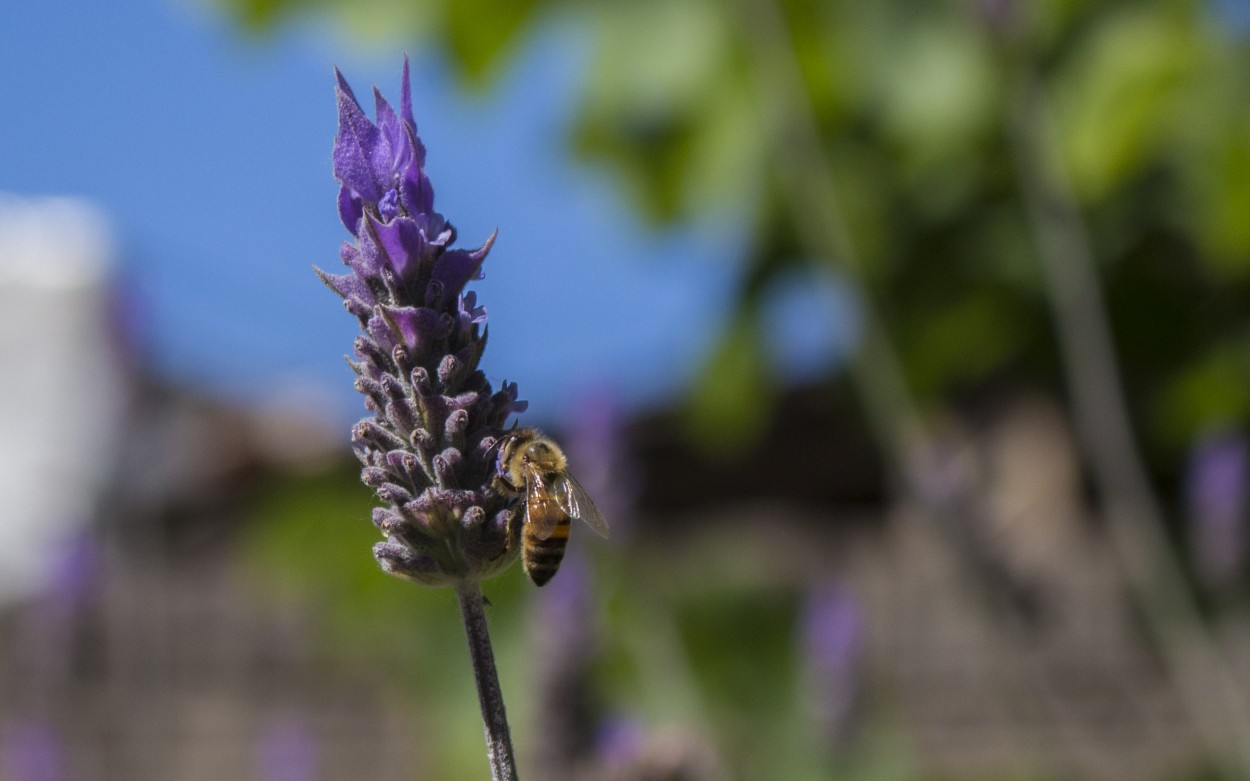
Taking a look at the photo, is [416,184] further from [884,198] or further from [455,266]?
[884,198]

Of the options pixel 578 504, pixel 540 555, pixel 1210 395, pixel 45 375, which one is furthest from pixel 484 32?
pixel 45 375

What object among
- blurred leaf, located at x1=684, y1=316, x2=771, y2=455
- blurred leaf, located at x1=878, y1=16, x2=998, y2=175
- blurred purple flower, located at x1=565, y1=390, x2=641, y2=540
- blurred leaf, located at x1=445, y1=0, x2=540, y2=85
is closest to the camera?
blurred purple flower, located at x1=565, y1=390, x2=641, y2=540

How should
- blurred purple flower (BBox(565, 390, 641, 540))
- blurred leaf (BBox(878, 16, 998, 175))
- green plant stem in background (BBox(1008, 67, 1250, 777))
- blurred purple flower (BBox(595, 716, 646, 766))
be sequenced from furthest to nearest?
blurred leaf (BBox(878, 16, 998, 175))
blurred purple flower (BBox(565, 390, 641, 540))
green plant stem in background (BBox(1008, 67, 1250, 777))
blurred purple flower (BBox(595, 716, 646, 766))

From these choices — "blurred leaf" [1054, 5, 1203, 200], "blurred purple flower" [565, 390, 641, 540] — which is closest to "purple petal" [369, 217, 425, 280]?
"blurred purple flower" [565, 390, 641, 540]

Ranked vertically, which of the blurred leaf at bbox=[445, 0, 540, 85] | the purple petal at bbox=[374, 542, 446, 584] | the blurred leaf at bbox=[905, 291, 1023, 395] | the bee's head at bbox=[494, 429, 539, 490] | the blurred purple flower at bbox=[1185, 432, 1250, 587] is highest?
the blurred leaf at bbox=[445, 0, 540, 85]

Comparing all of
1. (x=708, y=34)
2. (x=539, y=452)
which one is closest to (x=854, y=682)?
(x=708, y=34)

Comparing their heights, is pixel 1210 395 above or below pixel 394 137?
below

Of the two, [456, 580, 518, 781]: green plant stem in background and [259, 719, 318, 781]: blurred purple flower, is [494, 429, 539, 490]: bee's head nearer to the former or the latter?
[456, 580, 518, 781]: green plant stem in background

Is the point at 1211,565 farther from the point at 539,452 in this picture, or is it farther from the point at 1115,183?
the point at 539,452
